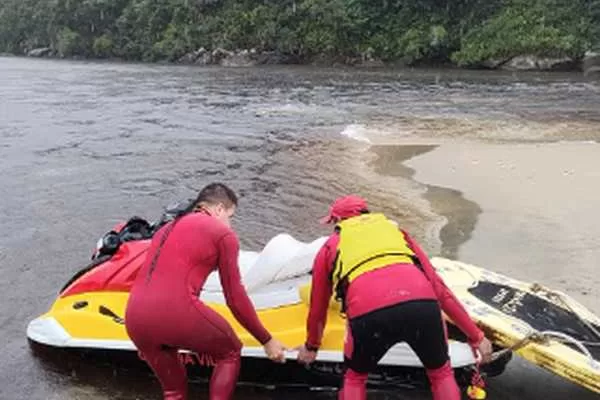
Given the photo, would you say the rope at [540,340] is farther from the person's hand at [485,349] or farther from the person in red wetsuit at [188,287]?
the person in red wetsuit at [188,287]

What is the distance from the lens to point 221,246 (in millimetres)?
3789

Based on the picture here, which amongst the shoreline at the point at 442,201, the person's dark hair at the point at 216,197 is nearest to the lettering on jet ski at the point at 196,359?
the person's dark hair at the point at 216,197

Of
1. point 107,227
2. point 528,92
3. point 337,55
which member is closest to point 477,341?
point 107,227

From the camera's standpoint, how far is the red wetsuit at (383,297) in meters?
3.52

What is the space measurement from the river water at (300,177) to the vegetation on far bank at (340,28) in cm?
2139

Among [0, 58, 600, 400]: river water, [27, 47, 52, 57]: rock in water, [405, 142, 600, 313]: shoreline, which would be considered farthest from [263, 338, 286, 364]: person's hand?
[27, 47, 52, 57]: rock in water

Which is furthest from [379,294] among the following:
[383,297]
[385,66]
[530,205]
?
[385,66]

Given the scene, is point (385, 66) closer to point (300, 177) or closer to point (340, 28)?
point (340, 28)

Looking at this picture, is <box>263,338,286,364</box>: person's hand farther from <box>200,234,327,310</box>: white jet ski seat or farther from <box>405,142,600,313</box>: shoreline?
<box>405,142,600,313</box>: shoreline

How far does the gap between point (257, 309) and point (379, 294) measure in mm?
1697

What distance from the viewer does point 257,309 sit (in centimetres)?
505

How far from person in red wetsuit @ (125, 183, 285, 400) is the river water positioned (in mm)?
1092

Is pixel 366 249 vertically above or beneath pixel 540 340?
above

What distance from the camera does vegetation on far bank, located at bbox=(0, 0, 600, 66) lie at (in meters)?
44.6
